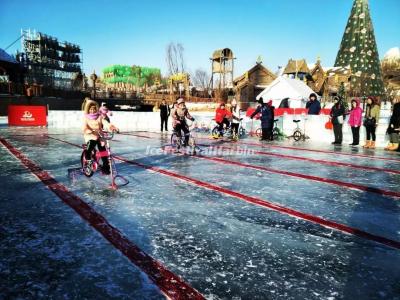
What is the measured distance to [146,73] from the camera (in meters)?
122

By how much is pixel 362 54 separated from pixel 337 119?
3779 cm

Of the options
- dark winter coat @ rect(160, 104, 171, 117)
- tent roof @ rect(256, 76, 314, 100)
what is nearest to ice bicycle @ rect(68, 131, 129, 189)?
dark winter coat @ rect(160, 104, 171, 117)

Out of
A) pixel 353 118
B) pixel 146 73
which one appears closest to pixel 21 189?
pixel 353 118

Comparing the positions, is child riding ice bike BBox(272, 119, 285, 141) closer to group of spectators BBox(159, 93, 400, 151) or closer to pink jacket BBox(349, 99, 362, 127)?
group of spectators BBox(159, 93, 400, 151)

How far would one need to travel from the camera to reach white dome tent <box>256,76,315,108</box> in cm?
2722

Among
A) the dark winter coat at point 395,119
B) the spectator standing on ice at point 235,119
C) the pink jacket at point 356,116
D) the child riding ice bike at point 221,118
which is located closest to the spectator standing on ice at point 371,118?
the pink jacket at point 356,116

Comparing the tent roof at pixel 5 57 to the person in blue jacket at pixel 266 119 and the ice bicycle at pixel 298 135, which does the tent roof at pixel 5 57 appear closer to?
the person in blue jacket at pixel 266 119

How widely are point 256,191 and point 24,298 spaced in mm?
4197

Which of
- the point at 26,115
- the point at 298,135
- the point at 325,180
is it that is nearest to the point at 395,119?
the point at 298,135

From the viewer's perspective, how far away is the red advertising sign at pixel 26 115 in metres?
21.8

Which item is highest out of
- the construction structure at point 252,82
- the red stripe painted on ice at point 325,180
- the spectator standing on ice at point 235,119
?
the construction structure at point 252,82

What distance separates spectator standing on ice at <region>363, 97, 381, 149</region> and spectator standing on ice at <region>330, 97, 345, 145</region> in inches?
47.0

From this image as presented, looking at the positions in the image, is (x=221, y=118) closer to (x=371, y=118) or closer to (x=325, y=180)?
(x=371, y=118)

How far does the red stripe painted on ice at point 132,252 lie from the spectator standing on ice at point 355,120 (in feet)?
38.8
